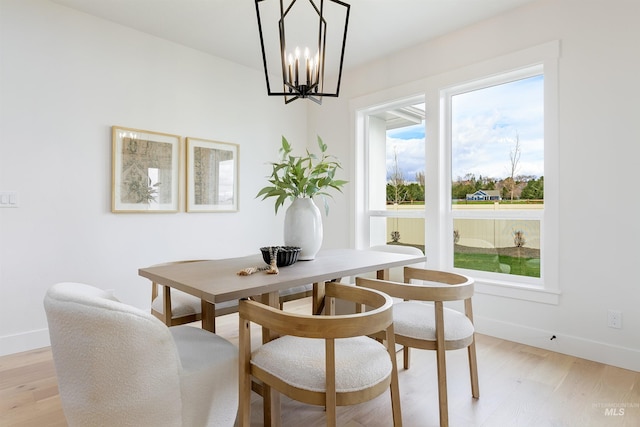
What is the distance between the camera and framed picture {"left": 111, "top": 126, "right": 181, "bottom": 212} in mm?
2971

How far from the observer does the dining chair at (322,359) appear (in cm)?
111

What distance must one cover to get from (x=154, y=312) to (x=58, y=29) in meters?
2.32

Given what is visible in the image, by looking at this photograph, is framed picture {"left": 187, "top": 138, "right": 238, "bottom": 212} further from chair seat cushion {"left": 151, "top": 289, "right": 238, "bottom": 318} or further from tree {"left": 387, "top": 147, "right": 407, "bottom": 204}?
tree {"left": 387, "top": 147, "right": 407, "bottom": 204}

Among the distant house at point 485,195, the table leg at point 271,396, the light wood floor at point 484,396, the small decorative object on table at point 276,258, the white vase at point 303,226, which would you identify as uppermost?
the distant house at point 485,195

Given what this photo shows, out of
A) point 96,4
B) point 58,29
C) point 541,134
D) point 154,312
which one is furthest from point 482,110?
point 58,29

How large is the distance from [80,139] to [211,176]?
1.14 meters

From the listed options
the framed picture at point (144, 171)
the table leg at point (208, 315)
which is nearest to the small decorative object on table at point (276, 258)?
the table leg at point (208, 315)

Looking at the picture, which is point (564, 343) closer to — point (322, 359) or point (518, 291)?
point (518, 291)

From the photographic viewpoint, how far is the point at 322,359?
1.25m

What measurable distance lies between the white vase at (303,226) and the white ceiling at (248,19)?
1.75 meters

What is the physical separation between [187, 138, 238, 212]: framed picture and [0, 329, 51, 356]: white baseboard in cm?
148

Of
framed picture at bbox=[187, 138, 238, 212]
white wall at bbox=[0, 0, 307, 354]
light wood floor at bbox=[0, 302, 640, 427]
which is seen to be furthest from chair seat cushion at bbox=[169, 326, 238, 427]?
framed picture at bbox=[187, 138, 238, 212]

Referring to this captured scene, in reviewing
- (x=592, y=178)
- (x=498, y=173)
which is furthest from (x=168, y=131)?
(x=592, y=178)

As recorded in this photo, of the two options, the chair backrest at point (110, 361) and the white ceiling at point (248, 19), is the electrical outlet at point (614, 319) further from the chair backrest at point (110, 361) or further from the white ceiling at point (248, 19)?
the chair backrest at point (110, 361)
